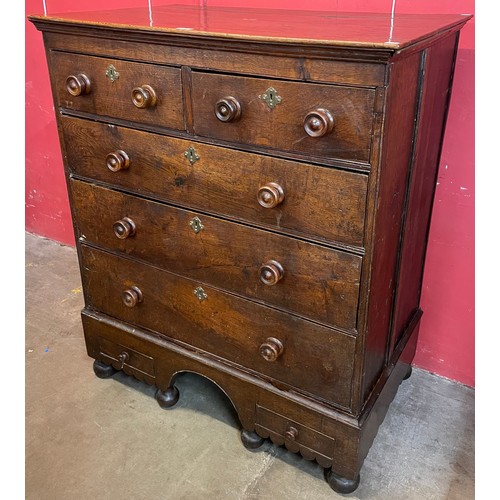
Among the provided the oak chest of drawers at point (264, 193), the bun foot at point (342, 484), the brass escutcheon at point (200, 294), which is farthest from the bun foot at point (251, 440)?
the brass escutcheon at point (200, 294)

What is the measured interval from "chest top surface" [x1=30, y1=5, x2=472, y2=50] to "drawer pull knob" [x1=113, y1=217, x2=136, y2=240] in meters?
0.57

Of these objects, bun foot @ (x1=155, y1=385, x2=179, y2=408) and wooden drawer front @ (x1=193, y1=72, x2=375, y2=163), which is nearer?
wooden drawer front @ (x1=193, y1=72, x2=375, y2=163)

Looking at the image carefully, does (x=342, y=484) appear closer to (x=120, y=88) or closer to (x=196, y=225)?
(x=196, y=225)

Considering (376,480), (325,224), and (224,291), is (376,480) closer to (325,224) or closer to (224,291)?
(224,291)

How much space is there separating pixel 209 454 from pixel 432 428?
2.53 ft

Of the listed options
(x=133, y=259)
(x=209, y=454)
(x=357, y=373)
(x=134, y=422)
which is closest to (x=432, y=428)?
(x=357, y=373)

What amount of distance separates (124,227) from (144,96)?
44cm

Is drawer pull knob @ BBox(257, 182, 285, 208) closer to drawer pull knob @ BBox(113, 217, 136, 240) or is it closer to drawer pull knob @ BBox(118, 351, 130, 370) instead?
drawer pull knob @ BBox(113, 217, 136, 240)

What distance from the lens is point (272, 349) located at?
1.59 m

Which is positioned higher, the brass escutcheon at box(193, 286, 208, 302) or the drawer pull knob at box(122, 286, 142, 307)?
the brass escutcheon at box(193, 286, 208, 302)

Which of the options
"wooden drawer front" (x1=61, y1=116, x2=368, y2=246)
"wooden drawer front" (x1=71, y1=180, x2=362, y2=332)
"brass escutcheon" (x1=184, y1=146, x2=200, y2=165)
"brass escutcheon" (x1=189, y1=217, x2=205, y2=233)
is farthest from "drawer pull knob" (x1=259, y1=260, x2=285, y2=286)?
"brass escutcheon" (x1=184, y1=146, x2=200, y2=165)

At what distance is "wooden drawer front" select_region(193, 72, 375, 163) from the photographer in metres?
1.21

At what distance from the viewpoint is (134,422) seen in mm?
1949

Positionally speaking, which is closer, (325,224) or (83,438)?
(325,224)
